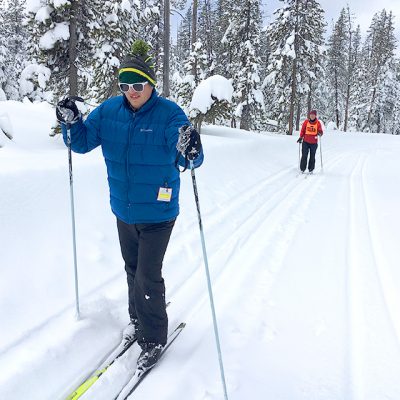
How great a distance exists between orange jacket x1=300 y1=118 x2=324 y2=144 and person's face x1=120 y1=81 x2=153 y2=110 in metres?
11.6

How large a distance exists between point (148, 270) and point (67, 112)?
1.46m

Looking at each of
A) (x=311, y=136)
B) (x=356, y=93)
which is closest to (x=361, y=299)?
(x=311, y=136)

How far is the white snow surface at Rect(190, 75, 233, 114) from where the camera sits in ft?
56.2

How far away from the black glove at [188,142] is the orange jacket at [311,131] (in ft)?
38.3

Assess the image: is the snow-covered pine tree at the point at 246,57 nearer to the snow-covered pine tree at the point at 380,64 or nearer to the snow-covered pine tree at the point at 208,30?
the snow-covered pine tree at the point at 208,30

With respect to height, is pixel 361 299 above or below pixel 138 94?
below

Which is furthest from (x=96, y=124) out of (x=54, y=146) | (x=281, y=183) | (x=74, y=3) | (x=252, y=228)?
(x=74, y=3)

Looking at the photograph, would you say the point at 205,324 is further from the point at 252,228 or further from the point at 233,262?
the point at 252,228

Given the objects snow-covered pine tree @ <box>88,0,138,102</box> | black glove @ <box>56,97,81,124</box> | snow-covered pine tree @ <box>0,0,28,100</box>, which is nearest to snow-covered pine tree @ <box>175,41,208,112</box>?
snow-covered pine tree @ <box>88,0,138,102</box>

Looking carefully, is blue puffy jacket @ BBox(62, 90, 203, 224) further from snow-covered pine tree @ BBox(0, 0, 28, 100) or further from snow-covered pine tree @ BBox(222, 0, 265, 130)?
snow-covered pine tree @ BBox(0, 0, 28, 100)

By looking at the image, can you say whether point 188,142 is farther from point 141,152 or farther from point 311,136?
point 311,136

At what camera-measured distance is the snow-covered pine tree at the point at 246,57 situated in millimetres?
25625

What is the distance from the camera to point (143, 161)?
2883 millimetres

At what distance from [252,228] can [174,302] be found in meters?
2.99
